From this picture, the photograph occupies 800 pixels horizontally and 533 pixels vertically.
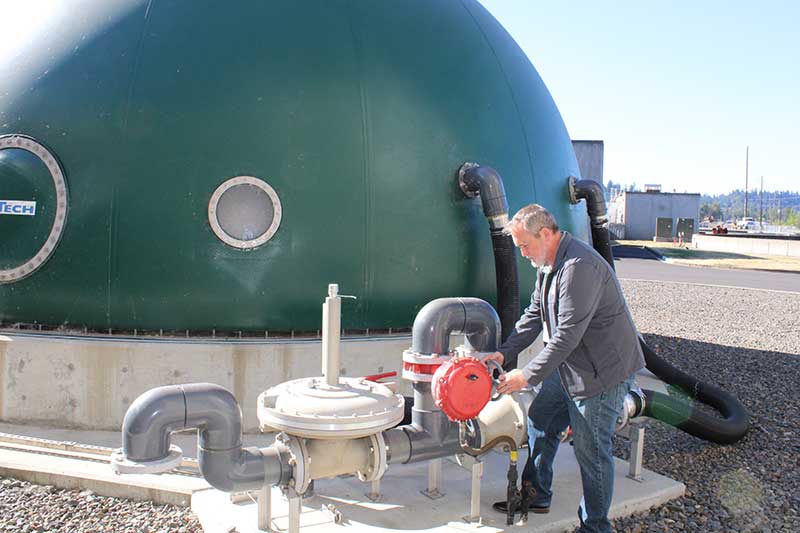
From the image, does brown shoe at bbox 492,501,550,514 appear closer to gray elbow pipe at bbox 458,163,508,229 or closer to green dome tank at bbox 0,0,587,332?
green dome tank at bbox 0,0,587,332

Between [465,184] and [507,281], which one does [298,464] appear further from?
[465,184]

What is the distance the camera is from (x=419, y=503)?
4.94 m

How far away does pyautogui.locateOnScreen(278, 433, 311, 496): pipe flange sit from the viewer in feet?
13.0

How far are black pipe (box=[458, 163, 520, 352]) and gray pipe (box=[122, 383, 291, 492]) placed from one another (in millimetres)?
3400

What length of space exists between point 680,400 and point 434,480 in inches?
112

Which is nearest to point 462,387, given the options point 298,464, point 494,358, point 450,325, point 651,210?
point 494,358

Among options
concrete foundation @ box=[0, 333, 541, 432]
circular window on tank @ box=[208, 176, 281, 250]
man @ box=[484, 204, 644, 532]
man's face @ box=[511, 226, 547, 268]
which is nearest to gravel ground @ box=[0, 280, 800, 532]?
man @ box=[484, 204, 644, 532]

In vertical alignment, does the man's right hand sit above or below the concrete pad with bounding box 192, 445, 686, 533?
above

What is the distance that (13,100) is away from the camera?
668 cm

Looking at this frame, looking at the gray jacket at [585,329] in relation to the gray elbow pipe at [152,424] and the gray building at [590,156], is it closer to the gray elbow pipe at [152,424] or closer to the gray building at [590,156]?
the gray elbow pipe at [152,424]

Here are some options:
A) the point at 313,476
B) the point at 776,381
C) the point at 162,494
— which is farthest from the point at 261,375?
the point at 776,381

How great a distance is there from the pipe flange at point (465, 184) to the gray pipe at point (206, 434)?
154 inches

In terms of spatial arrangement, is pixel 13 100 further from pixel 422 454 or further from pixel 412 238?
pixel 422 454

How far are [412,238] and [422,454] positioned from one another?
2791mm
